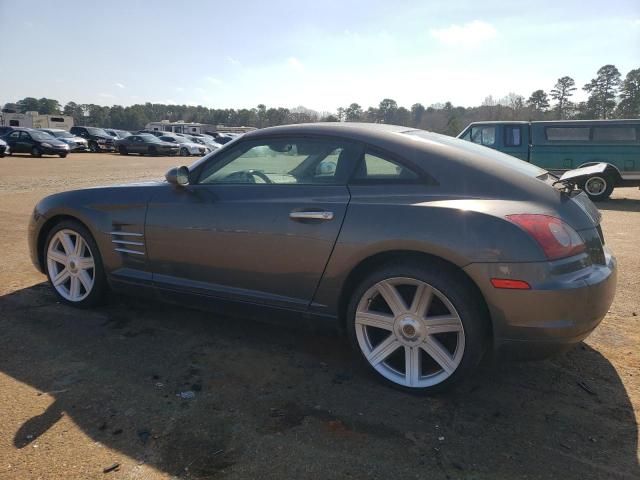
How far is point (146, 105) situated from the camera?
462ft

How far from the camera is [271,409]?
2662mm

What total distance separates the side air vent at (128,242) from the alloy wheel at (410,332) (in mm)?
1763

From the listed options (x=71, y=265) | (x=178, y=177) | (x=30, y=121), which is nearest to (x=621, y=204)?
(x=178, y=177)

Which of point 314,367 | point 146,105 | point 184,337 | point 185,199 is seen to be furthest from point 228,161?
point 146,105

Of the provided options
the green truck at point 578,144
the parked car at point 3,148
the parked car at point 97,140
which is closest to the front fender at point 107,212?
the green truck at point 578,144

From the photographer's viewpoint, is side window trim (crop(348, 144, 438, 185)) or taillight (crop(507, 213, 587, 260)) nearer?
taillight (crop(507, 213, 587, 260))

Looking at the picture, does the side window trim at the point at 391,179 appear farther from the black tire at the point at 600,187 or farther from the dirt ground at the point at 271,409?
the black tire at the point at 600,187

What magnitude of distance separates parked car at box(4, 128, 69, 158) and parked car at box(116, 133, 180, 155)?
21.8 ft

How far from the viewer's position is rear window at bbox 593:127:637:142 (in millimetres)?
12367

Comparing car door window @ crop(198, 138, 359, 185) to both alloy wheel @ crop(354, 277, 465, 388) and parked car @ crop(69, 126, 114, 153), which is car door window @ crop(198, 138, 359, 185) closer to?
alloy wheel @ crop(354, 277, 465, 388)

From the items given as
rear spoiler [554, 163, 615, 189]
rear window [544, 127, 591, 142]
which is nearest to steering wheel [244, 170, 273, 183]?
rear spoiler [554, 163, 615, 189]

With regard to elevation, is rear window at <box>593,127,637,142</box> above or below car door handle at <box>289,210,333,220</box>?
above

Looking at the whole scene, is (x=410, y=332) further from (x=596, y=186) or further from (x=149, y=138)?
(x=149, y=138)

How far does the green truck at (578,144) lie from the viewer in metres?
12.3
